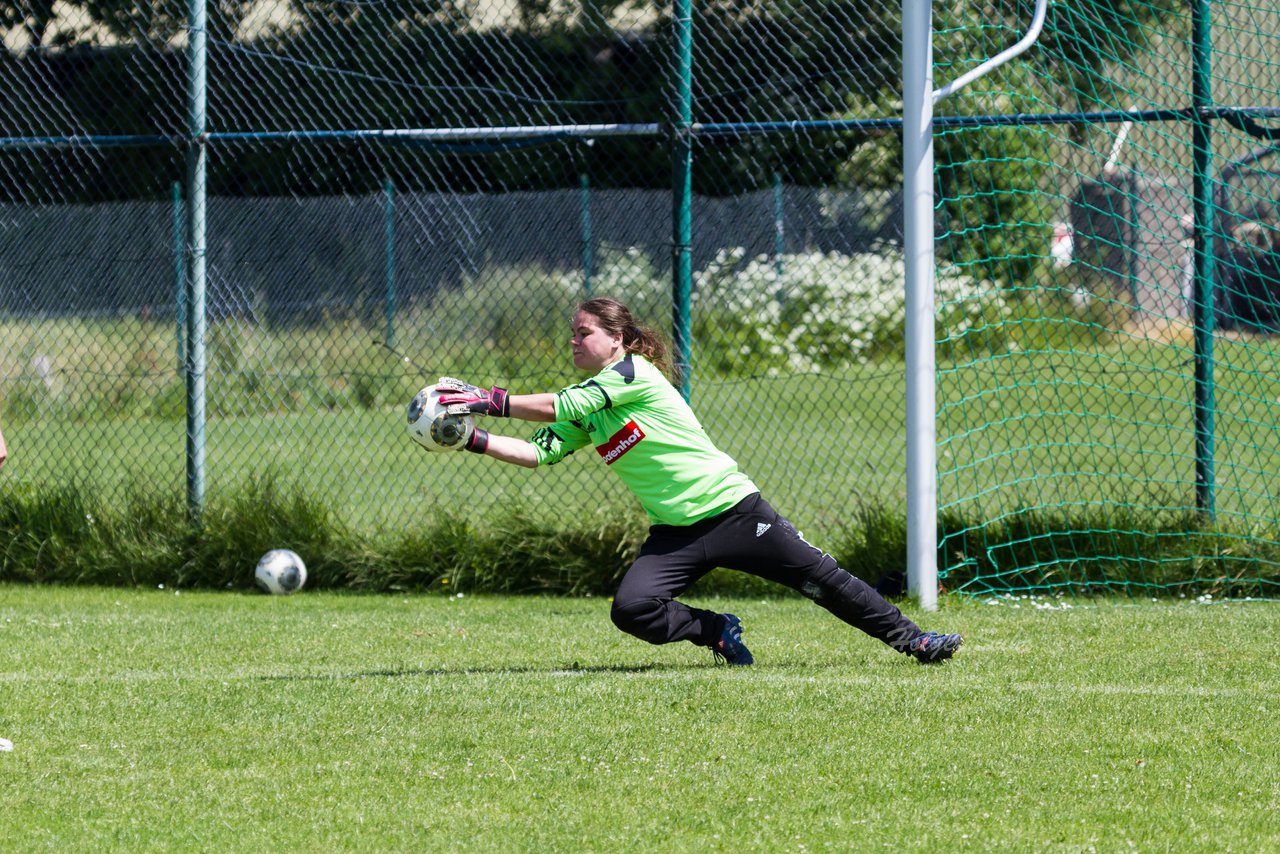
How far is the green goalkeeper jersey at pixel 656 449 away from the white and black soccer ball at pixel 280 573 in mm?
3028

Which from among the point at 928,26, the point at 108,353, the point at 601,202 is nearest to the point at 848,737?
the point at 928,26

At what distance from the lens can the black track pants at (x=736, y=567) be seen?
6.00 meters

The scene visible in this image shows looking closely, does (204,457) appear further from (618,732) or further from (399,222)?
(618,732)

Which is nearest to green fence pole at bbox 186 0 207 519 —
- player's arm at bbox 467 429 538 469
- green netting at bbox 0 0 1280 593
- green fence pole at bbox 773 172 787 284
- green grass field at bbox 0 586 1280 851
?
green netting at bbox 0 0 1280 593

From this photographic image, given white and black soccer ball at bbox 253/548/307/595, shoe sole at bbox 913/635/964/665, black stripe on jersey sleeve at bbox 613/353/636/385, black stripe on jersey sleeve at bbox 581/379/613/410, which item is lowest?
white and black soccer ball at bbox 253/548/307/595

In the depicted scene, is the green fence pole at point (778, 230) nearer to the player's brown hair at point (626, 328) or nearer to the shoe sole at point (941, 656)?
the player's brown hair at point (626, 328)

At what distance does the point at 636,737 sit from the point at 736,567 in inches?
54.7

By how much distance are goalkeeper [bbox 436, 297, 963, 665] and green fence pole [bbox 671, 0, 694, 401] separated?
6.98ft

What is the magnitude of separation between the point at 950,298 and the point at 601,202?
2.06m

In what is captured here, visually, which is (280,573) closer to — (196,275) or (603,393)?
(196,275)

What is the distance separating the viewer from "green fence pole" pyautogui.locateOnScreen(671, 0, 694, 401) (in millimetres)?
8242

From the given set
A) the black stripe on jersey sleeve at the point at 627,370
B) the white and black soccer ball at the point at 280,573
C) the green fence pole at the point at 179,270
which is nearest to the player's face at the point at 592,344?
the black stripe on jersey sleeve at the point at 627,370

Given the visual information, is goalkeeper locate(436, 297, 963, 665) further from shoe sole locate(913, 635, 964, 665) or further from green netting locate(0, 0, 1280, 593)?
green netting locate(0, 0, 1280, 593)

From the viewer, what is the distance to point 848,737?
4.83 metres
